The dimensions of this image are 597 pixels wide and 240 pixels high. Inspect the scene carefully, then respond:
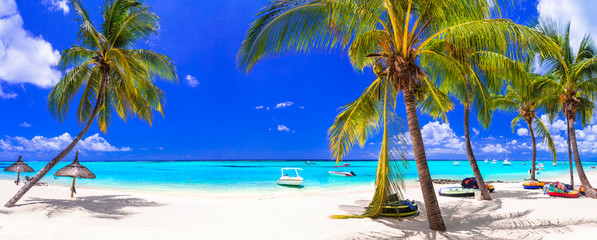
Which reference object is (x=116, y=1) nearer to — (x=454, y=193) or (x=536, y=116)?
(x=454, y=193)

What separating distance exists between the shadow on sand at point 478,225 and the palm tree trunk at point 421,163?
0.99ft

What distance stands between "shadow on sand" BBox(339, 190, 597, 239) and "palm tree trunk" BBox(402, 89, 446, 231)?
0.30 m

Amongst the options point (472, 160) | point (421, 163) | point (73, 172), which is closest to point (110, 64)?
point (73, 172)

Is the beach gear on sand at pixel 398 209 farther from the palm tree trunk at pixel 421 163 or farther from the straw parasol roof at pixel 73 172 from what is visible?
the straw parasol roof at pixel 73 172

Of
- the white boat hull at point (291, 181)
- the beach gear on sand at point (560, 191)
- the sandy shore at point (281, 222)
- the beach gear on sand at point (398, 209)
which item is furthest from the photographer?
the white boat hull at point (291, 181)

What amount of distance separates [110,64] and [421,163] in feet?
30.2

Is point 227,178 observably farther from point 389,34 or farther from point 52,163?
point 389,34

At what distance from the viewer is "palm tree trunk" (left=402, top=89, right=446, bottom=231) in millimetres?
6008

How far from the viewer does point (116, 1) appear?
30.4ft

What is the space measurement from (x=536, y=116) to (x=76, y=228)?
20.1 meters

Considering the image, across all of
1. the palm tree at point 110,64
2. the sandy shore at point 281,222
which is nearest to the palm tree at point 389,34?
the sandy shore at point 281,222

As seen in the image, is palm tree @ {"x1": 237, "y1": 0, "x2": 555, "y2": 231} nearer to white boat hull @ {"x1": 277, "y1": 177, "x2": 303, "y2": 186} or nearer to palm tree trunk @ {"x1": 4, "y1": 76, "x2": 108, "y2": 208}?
palm tree trunk @ {"x1": 4, "y1": 76, "x2": 108, "y2": 208}

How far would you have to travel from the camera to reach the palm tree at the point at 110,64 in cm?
879

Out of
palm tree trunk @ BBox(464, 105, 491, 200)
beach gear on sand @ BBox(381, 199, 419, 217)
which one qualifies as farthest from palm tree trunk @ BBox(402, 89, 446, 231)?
palm tree trunk @ BBox(464, 105, 491, 200)
